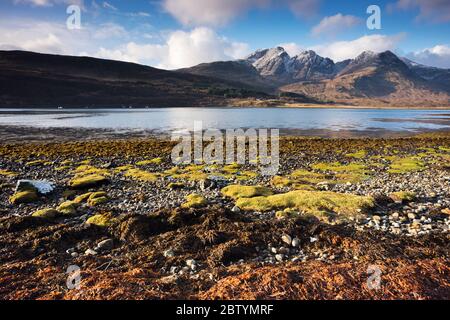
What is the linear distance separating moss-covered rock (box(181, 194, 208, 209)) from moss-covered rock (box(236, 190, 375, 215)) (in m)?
1.47

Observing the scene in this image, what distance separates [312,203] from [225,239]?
4.67 metres

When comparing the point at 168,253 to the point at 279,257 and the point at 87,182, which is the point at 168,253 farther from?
the point at 87,182

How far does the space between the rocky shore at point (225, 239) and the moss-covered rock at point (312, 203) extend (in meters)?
0.04

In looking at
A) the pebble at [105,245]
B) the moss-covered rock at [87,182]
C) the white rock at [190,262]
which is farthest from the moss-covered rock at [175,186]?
the white rock at [190,262]

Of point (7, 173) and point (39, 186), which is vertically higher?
point (39, 186)

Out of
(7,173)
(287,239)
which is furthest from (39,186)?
(287,239)

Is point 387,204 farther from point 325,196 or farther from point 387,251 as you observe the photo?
point 387,251

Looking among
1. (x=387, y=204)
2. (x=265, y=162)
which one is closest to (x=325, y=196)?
(x=387, y=204)

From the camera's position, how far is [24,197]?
13992 mm

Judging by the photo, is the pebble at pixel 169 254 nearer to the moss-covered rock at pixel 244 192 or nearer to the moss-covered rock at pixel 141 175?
the moss-covered rock at pixel 244 192

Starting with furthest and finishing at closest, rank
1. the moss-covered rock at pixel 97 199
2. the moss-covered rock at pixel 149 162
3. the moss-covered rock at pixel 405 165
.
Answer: the moss-covered rock at pixel 149 162
the moss-covered rock at pixel 405 165
the moss-covered rock at pixel 97 199

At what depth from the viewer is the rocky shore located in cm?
636

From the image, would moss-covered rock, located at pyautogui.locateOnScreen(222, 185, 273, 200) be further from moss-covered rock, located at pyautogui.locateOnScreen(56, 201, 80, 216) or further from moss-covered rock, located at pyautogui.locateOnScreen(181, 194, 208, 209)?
moss-covered rock, located at pyautogui.locateOnScreen(56, 201, 80, 216)

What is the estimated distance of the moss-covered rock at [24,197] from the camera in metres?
13.8
